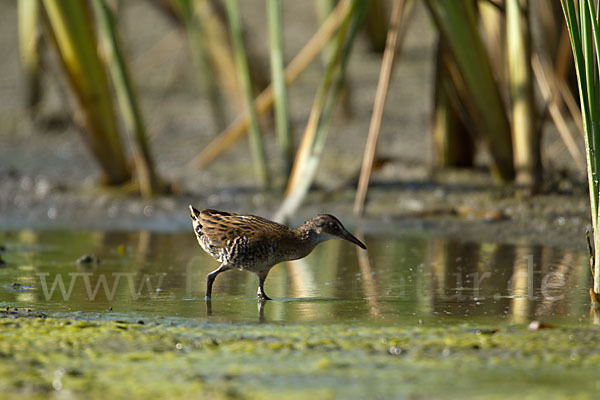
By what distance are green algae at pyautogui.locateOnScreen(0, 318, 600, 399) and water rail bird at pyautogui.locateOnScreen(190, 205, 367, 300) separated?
84cm

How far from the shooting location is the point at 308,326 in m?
4.63

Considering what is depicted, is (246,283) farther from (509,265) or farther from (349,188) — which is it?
(349,188)

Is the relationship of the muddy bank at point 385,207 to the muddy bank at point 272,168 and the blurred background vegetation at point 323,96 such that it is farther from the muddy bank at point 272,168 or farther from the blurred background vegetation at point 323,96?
the blurred background vegetation at point 323,96

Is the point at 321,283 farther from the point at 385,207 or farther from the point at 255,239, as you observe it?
the point at 385,207

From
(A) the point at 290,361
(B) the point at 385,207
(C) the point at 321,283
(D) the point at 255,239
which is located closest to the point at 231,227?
(D) the point at 255,239

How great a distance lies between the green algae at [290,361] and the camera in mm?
3609

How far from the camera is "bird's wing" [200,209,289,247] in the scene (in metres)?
5.51

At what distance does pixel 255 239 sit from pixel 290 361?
61.1 inches

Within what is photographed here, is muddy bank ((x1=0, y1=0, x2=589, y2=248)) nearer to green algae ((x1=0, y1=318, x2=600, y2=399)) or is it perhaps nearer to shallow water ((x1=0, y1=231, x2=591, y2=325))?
shallow water ((x1=0, y1=231, x2=591, y2=325))

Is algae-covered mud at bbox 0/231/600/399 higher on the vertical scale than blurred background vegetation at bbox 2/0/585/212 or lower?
lower

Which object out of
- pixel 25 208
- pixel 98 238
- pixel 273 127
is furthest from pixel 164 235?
pixel 273 127

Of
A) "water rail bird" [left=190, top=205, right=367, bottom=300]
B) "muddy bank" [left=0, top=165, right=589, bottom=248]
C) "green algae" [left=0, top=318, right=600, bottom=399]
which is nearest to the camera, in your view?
"green algae" [left=0, top=318, right=600, bottom=399]

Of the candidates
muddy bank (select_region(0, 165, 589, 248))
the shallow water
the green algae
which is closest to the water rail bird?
the shallow water

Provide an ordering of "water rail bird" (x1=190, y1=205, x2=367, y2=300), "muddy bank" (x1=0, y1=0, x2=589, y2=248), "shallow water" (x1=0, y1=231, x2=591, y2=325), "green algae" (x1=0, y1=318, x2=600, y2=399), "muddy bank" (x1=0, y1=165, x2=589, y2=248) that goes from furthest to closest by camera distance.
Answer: "muddy bank" (x1=0, y1=0, x2=589, y2=248) < "muddy bank" (x1=0, y1=165, x2=589, y2=248) < "water rail bird" (x1=190, y1=205, x2=367, y2=300) < "shallow water" (x1=0, y1=231, x2=591, y2=325) < "green algae" (x1=0, y1=318, x2=600, y2=399)
